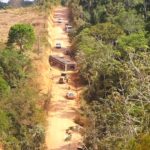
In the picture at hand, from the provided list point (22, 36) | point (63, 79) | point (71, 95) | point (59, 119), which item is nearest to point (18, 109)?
point (59, 119)

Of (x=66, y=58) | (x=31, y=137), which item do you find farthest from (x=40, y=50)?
(x=31, y=137)

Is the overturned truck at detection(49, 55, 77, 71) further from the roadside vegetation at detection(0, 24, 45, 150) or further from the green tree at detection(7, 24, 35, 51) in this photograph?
the roadside vegetation at detection(0, 24, 45, 150)

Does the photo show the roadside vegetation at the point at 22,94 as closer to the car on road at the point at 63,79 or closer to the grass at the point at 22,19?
the car on road at the point at 63,79

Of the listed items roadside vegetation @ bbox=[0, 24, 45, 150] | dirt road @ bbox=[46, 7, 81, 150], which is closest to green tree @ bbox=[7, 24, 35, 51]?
dirt road @ bbox=[46, 7, 81, 150]

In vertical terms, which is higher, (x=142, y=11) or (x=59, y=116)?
(x=142, y=11)

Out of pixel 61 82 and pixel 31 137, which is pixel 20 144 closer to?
pixel 31 137

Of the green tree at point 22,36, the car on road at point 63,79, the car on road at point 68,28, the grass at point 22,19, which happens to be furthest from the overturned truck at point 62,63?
the car on road at point 68,28
